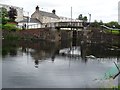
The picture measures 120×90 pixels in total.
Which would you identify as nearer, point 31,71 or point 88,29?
point 31,71

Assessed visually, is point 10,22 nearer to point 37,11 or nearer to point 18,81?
point 37,11

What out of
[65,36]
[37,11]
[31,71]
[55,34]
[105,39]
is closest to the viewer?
[31,71]

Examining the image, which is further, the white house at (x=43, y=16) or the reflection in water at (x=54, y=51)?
the white house at (x=43, y=16)

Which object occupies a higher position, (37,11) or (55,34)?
(37,11)

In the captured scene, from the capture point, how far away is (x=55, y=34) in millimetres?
66438

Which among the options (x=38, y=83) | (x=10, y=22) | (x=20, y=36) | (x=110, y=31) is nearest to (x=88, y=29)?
(x=110, y=31)

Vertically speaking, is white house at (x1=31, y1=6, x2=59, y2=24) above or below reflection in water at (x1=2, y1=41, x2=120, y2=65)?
above

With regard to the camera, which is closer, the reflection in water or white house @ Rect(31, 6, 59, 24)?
the reflection in water

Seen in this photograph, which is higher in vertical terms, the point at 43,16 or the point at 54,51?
the point at 43,16

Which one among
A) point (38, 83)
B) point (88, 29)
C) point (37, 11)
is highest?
point (37, 11)

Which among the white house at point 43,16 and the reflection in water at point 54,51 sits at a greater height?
the white house at point 43,16

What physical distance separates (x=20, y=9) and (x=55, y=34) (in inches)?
1590

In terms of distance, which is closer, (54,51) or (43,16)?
(54,51)

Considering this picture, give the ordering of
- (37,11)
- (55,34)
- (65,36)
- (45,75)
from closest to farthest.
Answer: (45,75)
(55,34)
(65,36)
(37,11)
